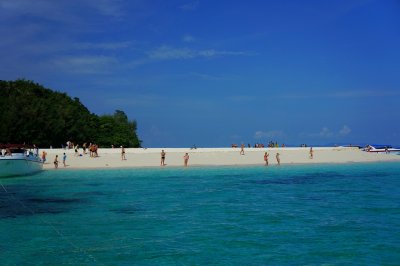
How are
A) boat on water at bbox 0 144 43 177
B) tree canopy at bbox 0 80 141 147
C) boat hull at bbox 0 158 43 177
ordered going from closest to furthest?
boat hull at bbox 0 158 43 177 < boat on water at bbox 0 144 43 177 < tree canopy at bbox 0 80 141 147

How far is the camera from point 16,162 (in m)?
40.2

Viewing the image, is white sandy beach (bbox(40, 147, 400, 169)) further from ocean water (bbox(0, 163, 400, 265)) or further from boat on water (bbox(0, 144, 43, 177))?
ocean water (bbox(0, 163, 400, 265))

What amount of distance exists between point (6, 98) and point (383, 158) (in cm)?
5336

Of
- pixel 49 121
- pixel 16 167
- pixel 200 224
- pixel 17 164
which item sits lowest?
pixel 200 224

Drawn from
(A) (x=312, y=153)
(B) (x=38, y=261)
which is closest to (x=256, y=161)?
(A) (x=312, y=153)

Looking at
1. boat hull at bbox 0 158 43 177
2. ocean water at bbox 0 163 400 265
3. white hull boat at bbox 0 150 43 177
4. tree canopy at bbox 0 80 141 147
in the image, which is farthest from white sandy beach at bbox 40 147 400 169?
ocean water at bbox 0 163 400 265

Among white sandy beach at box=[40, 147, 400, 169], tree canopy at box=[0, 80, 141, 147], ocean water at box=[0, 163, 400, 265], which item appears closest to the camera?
ocean water at box=[0, 163, 400, 265]

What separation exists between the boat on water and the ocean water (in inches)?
154

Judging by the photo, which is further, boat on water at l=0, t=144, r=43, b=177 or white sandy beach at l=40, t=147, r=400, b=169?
white sandy beach at l=40, t=147, r=400, b=169

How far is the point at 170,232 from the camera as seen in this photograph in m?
17.4

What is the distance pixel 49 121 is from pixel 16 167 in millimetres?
29818

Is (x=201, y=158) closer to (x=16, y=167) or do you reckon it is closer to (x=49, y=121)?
(x=49, y=121)

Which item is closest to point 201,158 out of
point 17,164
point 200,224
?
point 17,164

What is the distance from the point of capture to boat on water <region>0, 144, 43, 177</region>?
39.2m
